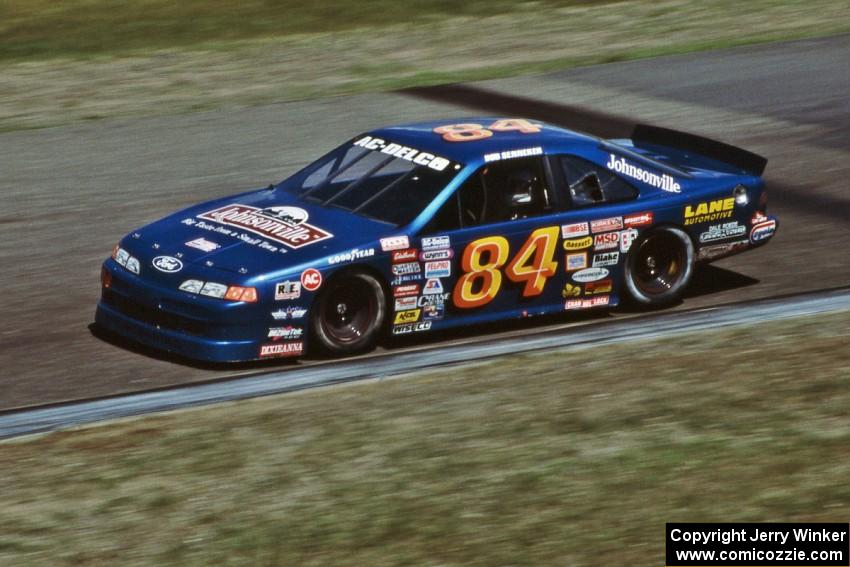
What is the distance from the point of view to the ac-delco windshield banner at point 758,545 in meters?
5.86

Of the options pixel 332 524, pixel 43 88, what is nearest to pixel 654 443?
pixel 332 524

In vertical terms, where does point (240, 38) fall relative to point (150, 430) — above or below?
above

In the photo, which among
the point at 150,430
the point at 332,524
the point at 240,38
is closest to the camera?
the point at 332,524

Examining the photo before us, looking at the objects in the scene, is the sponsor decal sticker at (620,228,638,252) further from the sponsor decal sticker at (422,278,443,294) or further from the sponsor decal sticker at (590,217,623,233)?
the sponsor decal sticker at (422,278,443,294)

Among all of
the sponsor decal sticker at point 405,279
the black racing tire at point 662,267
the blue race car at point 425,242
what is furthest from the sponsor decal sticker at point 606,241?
the sponsor decal sticker at point 405,279

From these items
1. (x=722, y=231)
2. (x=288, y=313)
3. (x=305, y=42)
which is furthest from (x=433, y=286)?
(x=305, y=42)

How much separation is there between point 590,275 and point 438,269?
46.4 inches

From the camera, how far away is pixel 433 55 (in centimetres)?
1956

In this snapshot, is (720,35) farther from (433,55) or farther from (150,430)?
(150,430)

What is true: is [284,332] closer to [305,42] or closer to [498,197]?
[498,197]

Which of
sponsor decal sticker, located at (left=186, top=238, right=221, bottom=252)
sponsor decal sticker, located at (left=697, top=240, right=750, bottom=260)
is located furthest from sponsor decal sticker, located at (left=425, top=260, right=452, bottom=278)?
sponsor decal sticker, located at (left=697, top=240, right=750, bottom=260)

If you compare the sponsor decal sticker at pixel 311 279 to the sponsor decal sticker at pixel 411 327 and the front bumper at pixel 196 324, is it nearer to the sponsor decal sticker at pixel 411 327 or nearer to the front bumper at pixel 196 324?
the front bumper at pixel 196 324

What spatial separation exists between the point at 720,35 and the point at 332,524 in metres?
15.6

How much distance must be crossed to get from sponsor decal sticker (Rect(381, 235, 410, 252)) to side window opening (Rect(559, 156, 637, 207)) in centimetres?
127
